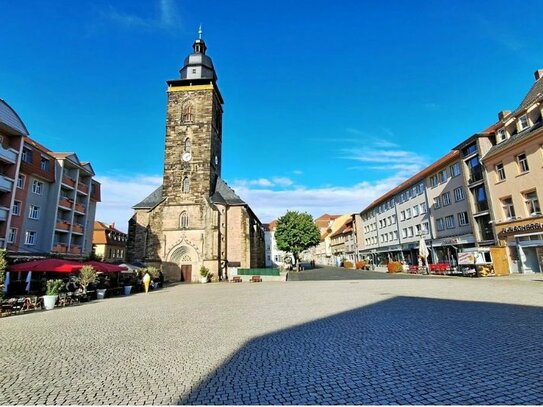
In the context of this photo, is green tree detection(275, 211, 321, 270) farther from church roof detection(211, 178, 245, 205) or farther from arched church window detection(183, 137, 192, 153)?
arched church window detection(183, 137, 192, 153)

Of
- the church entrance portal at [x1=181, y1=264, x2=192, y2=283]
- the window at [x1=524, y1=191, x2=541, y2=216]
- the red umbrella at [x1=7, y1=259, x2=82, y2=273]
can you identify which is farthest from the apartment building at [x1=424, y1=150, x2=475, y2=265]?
the red umbrella at [x1=7, y1=259, x2=82, y2=273]

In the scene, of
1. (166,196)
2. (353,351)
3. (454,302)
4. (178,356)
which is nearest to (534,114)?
(454,302)

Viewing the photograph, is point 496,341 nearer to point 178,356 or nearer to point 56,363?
point 178,356

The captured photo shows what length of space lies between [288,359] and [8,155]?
102 ft

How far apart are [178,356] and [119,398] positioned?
198 cm

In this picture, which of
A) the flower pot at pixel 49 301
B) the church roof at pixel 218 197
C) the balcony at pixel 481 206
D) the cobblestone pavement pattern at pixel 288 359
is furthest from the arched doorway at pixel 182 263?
the balcony at pixel 481 206

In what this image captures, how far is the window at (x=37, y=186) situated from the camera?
104ft

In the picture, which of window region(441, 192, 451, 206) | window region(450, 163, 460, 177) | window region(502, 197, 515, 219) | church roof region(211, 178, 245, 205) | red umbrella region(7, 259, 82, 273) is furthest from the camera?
church roof region(211, 178, 245, 205)

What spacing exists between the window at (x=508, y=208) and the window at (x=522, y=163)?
103 inches

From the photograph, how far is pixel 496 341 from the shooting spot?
6.49 meters

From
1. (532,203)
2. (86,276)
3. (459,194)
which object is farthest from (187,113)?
(532,203)

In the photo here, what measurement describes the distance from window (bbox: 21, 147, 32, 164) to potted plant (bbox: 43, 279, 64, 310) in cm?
2002

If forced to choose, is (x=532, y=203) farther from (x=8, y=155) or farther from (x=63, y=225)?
(x=63, y=225)

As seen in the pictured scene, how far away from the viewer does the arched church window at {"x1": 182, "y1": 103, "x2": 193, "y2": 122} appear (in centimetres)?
4147
